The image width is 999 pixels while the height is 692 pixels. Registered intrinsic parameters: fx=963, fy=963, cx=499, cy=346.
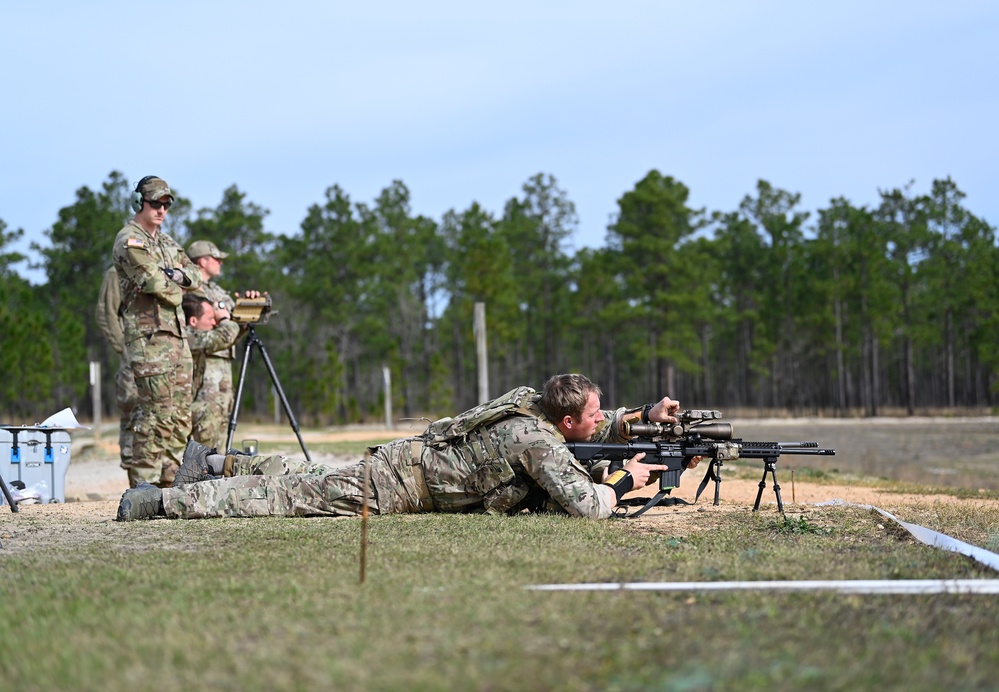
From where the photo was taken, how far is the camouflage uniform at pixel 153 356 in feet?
26.6

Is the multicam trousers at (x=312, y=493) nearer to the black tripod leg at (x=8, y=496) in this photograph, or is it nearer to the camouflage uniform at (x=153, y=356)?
the black tripod leg at (x=8, y=496)

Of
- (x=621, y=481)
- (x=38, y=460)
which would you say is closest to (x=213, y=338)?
(x=38, y=460)

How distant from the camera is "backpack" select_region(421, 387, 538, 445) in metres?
6.36

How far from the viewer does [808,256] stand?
2398 inches

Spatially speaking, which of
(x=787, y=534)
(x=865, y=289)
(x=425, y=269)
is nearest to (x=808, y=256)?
(x=865, y=289)

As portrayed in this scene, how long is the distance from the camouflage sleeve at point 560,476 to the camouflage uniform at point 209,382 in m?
4.22

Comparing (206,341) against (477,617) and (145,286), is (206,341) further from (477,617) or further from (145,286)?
(477,617)

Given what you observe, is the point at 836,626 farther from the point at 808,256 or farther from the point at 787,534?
the point at 808,256

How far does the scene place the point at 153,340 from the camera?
26.9 feet

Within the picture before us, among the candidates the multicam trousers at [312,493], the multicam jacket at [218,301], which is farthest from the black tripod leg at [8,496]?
the multicam jacket at [218,301]

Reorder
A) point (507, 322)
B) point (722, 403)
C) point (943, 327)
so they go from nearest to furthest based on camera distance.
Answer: point (507, 322), point (943, 327), point (722, 403)

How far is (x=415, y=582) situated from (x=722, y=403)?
79575mm

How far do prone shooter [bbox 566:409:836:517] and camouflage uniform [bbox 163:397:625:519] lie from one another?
34 cm

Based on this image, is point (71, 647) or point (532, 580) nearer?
point (71, 647)
